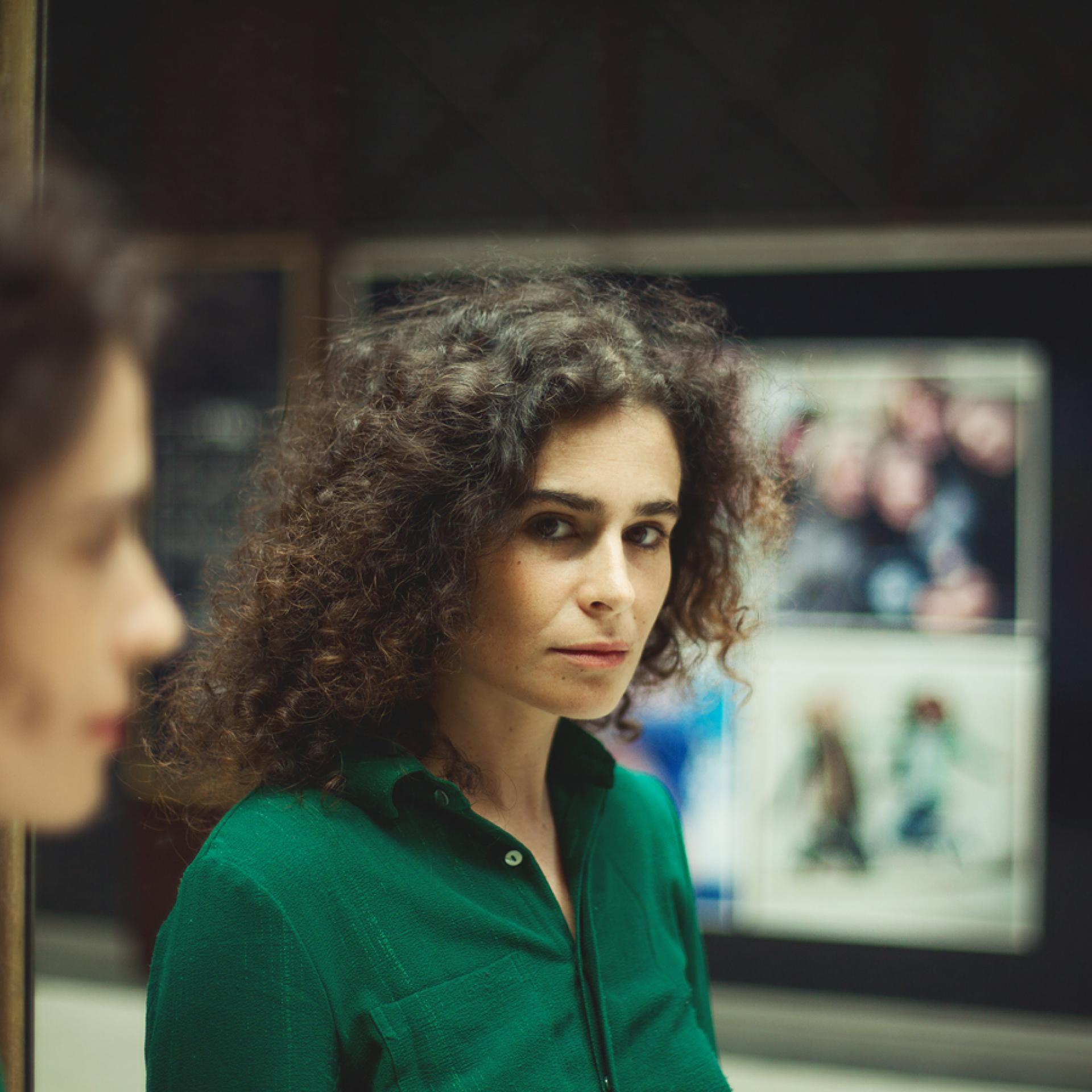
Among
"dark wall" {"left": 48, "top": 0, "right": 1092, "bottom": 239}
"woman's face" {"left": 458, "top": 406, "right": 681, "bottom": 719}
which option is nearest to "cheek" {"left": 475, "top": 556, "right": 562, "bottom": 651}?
"woman's face" {"left": 458, "top": 406, "right": 681, "bottom": 719}

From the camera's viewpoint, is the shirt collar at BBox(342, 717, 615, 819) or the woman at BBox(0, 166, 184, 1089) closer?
the woman at BBox(0, 166, 184, 1089)

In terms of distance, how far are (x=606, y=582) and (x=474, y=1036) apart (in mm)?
538

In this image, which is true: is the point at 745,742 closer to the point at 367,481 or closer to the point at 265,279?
the point at 265,279

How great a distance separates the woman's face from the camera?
140 centimetres

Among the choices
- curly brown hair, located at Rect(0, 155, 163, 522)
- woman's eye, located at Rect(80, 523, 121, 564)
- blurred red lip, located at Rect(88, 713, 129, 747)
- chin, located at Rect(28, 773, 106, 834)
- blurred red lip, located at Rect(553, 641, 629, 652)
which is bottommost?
chin, located at Rect(28, 773, 106, 834)

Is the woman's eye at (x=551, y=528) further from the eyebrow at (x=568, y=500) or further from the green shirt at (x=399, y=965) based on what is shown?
the green shirt at (x=399, y=965)

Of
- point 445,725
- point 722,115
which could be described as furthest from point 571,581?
point 722,115

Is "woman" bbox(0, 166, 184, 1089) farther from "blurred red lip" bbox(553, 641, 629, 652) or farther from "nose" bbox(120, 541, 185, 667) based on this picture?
"blurred red lip" bbox(553, 641, 629, 652)

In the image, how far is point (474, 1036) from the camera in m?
1.29

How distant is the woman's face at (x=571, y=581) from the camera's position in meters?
1.40

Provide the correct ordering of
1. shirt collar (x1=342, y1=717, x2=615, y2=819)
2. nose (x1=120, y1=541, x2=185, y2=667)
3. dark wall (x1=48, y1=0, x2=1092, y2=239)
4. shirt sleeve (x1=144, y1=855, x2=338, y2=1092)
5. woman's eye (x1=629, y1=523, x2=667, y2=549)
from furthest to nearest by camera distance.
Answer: dark wall (x1=48, y1=0, x2=1092, y2=239)
woman's eye (x1=629, y1=523, x2=667, y2=549)
shirt collar (x1=342, y1=717, x2=615, y2=819)
shirt sleeve (x1=144, y1=855, x2=338, y2=1092)
nose (x1=120, y1=541, x2=185, y2=667)

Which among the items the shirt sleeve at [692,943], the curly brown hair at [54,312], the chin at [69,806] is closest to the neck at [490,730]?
the shirt sleeve at [692,943]

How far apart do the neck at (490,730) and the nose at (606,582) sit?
20 cm

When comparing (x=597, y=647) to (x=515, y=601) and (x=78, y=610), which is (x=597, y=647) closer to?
(x=515, y=601)
